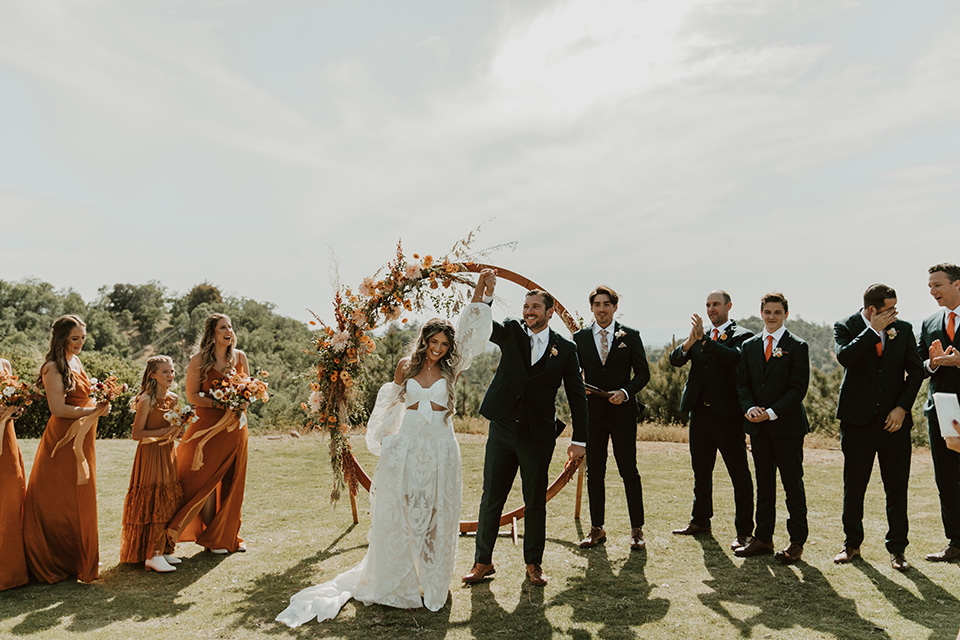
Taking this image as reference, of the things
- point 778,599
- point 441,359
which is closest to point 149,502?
point 441,359

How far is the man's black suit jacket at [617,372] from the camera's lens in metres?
6.62

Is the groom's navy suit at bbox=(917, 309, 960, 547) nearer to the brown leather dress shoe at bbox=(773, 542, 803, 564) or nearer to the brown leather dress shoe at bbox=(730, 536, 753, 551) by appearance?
the brown leather dress shoe at bbox=(773, 542, 803, 564)

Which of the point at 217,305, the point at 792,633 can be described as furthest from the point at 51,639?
the point at 217,305

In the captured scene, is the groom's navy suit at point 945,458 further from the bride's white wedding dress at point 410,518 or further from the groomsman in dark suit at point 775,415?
the bride's white wedding dress at point 410,518

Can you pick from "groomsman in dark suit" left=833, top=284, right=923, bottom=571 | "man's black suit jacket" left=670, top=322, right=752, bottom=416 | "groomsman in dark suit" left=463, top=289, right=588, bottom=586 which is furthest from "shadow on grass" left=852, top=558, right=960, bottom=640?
"groomsman in dark suit" left=463, top=289, right=588, bottom=586

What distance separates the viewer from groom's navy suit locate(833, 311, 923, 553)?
5.83m

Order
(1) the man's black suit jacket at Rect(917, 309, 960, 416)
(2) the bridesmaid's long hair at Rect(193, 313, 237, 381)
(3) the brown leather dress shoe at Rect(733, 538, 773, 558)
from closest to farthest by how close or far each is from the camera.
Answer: (1) the man's black suit jacket at Rect(917, 309, 960, 416) → (3) the brown leather dress shoe at Rect(733, 538, 773, 558) → (2) the bridesmaid's long hair at Rect(193, 313, 237, 381)

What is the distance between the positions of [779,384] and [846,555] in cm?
168

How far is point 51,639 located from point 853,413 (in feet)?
21.8

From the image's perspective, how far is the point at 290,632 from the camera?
15.0 ft

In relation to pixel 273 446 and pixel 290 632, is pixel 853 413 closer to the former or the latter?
pixel 290 632

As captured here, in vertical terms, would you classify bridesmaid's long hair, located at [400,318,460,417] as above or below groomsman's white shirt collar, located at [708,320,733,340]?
below

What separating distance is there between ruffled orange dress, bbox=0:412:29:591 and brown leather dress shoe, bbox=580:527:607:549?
504 cm

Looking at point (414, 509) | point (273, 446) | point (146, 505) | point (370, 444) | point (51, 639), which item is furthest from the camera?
A: point (273, 446)
